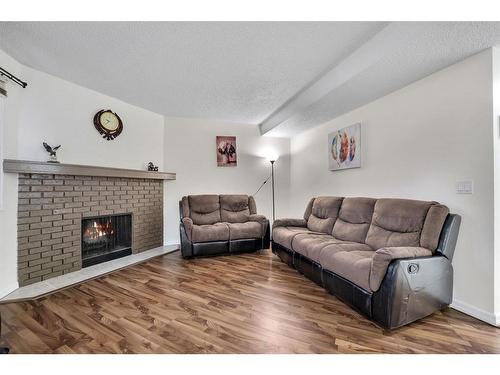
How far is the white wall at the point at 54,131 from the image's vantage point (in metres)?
2.19

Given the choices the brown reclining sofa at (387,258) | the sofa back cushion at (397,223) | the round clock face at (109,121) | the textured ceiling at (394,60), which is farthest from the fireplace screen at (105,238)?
the sofa back cushion at (397,223)

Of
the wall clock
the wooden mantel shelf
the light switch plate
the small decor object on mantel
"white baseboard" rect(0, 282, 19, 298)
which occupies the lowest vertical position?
"white baseboard" rect(0, 282, 19, 298)

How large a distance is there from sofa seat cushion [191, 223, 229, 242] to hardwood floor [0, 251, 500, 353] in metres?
0.82

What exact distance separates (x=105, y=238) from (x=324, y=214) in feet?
10.6

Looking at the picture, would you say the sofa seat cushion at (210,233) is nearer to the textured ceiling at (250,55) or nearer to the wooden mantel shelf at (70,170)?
the wooden mantel shelf at (70,170)

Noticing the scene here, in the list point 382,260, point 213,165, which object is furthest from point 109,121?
point 382,260

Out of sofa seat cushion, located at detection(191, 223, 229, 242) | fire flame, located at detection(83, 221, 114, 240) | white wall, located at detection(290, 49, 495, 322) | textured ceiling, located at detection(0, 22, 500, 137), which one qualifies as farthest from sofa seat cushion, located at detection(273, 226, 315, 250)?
fire flame, located at detection(83, 221, 114, 240)

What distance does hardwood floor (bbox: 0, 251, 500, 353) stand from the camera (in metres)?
1.42

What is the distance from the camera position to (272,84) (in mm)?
2752

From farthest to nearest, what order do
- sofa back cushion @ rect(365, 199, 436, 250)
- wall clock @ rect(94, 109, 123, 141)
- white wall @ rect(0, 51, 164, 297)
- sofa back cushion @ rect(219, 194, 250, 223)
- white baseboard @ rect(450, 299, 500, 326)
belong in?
sofa back cushion @ rect(219, 194, 250, 223) < wall clock @ rect(94, 109, 123, 141) < white wall @ rect(0, 51, 164, 297) < sofa back cushion @ rect(365, 199, 436, 250) < white baseboard @ rect(450, 299, 500, 326)

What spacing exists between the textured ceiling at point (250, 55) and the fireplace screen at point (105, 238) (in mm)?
1853

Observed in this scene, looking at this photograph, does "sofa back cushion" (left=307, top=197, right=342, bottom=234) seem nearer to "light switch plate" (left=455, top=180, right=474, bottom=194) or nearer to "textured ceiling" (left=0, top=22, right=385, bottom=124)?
"light switch plate" (left=455, top=180, right=474, bottom=194)
